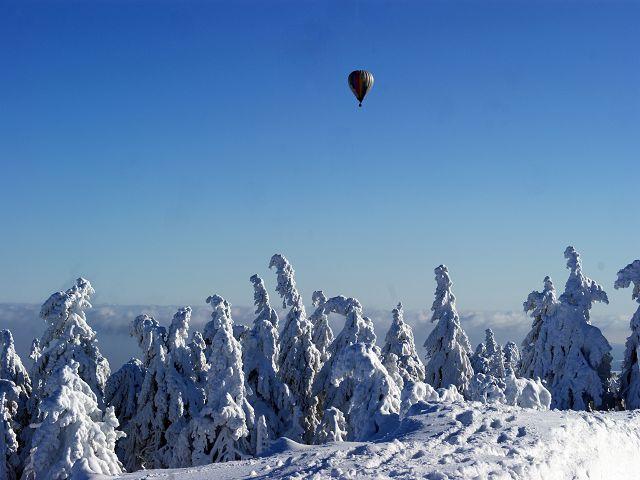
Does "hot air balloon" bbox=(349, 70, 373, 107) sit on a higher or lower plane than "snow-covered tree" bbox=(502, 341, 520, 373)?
higher

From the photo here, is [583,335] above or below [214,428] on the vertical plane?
above

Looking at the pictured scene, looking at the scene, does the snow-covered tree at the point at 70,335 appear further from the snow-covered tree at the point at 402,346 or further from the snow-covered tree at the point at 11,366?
the snow-covered tree at the point at 402,346

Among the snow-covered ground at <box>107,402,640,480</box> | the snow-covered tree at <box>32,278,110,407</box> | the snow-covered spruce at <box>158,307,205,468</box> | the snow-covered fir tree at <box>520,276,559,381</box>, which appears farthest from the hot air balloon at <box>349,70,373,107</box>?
the snow-covered ground at <box>107,402,640,480</box>

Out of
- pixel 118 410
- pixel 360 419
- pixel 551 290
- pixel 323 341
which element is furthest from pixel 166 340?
pixel 551 290

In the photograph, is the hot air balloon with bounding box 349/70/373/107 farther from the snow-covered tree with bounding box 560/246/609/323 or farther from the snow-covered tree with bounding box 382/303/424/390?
the snow-covered tree with bounding box 560/246/609/323

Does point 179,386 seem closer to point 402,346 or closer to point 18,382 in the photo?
point 18,382

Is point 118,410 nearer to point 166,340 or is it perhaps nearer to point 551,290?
point 166,340

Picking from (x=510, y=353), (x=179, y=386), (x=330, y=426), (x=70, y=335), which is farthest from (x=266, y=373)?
(x=510, y=353)
